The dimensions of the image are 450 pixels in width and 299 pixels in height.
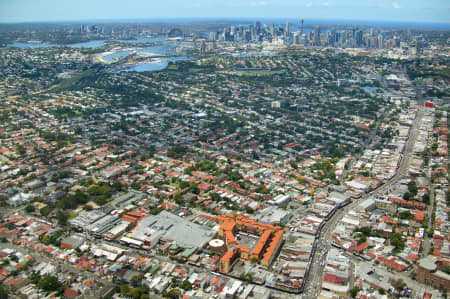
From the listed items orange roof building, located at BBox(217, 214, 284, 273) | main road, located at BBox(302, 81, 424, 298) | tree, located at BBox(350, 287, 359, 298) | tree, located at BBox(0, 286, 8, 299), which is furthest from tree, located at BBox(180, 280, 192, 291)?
tree, located at BBox(0, 286, 8, 299)

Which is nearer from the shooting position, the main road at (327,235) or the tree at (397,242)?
the main road at (327,235)

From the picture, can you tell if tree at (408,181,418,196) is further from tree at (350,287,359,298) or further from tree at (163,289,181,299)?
tree at (163,289,181,299)

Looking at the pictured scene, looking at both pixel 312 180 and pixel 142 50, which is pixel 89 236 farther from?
pixel 142 50

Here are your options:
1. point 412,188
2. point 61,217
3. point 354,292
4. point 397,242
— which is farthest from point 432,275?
point 61,217

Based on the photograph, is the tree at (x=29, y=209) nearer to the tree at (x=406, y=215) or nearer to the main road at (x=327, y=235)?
the main road at (x=327, y=235)

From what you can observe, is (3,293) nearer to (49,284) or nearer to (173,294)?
(49,284)

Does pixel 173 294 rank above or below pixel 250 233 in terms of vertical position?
below

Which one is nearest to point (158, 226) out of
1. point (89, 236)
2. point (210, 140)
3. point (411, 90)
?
point (89, 236)

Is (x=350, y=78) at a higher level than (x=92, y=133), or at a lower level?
higher

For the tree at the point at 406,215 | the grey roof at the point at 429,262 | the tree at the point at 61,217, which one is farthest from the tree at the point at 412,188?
the tree at the point at 61,217

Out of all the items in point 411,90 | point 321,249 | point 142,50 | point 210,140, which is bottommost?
point 321,249

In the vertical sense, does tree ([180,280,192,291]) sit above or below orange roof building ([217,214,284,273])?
below
